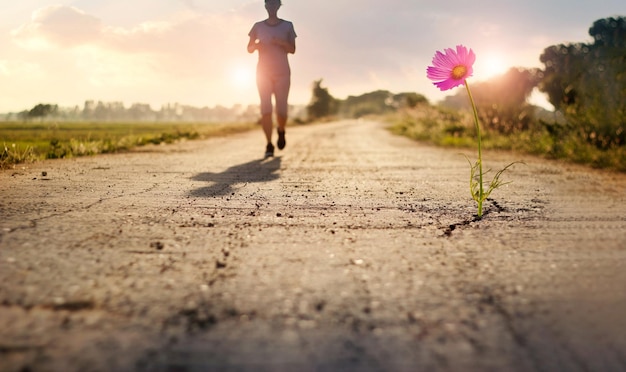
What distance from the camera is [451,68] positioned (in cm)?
304

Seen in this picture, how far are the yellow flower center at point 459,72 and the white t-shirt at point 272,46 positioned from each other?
4.06 metres

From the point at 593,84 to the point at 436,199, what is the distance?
Result: 5732mm

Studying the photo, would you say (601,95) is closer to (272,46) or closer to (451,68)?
(272,46)

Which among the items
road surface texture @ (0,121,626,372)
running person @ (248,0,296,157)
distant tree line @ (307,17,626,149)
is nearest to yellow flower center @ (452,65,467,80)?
road surface texture @ (0,121,626,372)

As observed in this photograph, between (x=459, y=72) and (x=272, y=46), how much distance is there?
13.7 ft

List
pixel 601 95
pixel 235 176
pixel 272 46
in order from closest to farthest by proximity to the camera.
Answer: pixel 235 176, pixel 272 46, pixel 601 95

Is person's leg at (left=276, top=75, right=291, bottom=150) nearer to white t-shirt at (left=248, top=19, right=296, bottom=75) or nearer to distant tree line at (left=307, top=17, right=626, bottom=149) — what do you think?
white t-shirt at (left=248, top=19, right=296, bottom=75)

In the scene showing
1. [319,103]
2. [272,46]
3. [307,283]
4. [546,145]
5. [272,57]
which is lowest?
[307,283]

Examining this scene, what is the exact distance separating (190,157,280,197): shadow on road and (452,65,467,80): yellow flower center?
1.63 meters

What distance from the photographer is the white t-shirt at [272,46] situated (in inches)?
264

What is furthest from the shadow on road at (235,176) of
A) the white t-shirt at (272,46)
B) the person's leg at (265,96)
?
the white t-shirt at (272,46)

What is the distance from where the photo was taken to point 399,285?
1568 millimetres

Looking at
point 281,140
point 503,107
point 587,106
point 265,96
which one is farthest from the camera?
point 503,107

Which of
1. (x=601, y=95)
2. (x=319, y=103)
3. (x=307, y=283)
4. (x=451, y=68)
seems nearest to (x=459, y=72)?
(x=451, y=68)
